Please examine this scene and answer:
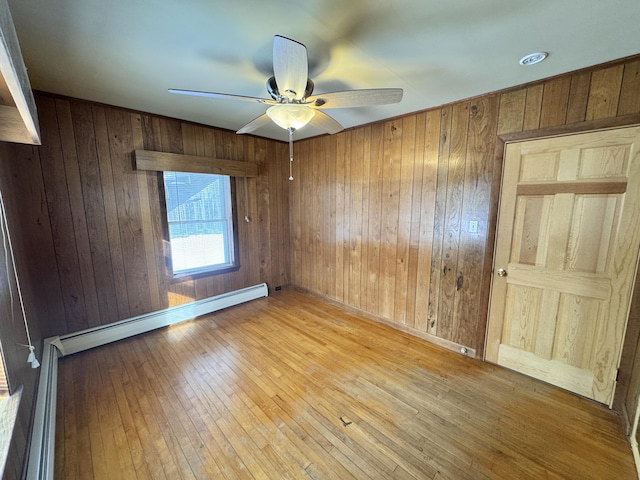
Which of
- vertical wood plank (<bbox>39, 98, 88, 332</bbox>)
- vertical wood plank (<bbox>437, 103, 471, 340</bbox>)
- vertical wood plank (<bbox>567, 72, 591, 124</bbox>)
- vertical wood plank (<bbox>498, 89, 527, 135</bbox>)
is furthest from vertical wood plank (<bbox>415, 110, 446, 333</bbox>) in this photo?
vertical wood plank (<bbox>39, 98, 88, 332</bbox>)

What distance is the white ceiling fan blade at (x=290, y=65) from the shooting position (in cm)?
112

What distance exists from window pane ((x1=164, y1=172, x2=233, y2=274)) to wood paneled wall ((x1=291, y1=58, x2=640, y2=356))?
130 centimetres

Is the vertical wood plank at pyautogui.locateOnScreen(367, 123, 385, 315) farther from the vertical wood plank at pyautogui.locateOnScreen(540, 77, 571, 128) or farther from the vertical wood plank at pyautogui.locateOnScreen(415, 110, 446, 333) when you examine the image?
the vertical wood plank at pyautogui.locateOnScreen(540, 77, 571, 128)

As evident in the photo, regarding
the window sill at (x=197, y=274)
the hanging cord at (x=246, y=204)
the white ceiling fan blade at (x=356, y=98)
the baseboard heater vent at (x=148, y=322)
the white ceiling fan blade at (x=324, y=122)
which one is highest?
the white ceiling fan blade at (x=324, y=122)

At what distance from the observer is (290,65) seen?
1.25 meters

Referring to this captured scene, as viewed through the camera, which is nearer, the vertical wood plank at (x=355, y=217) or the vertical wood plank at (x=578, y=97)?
the vertical wood plank at (x=578, y=97)

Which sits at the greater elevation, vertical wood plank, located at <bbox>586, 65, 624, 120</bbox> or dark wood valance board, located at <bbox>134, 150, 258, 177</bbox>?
vertical wood plank, located at <bbox>586, 65, 624, 120</bbox>

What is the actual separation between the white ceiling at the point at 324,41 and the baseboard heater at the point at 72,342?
2206mm

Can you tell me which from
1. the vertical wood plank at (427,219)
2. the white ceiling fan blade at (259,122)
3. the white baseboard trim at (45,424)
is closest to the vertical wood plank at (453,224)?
the vertical wood plank at (427,219)

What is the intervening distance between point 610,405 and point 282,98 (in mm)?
3129

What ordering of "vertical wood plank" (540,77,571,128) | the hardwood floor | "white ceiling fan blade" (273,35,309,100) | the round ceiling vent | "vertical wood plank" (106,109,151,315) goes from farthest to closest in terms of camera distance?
"vertical wood plank" (106,109,151,315)
"vertical wood plank" (540,77,571,128)
the round ceiling vent
the hardwood floor
"white ceiling fan blade" (273,35,309,100)

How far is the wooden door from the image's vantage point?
167 centimetres

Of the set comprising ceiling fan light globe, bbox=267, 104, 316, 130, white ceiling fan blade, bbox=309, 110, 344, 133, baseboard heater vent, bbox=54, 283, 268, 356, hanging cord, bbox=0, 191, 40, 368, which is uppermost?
white ceiling fan blade, bbox=309, 110, 344, 133

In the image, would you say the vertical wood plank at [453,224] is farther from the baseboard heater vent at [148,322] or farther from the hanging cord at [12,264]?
the hanging cord at [12,264]
